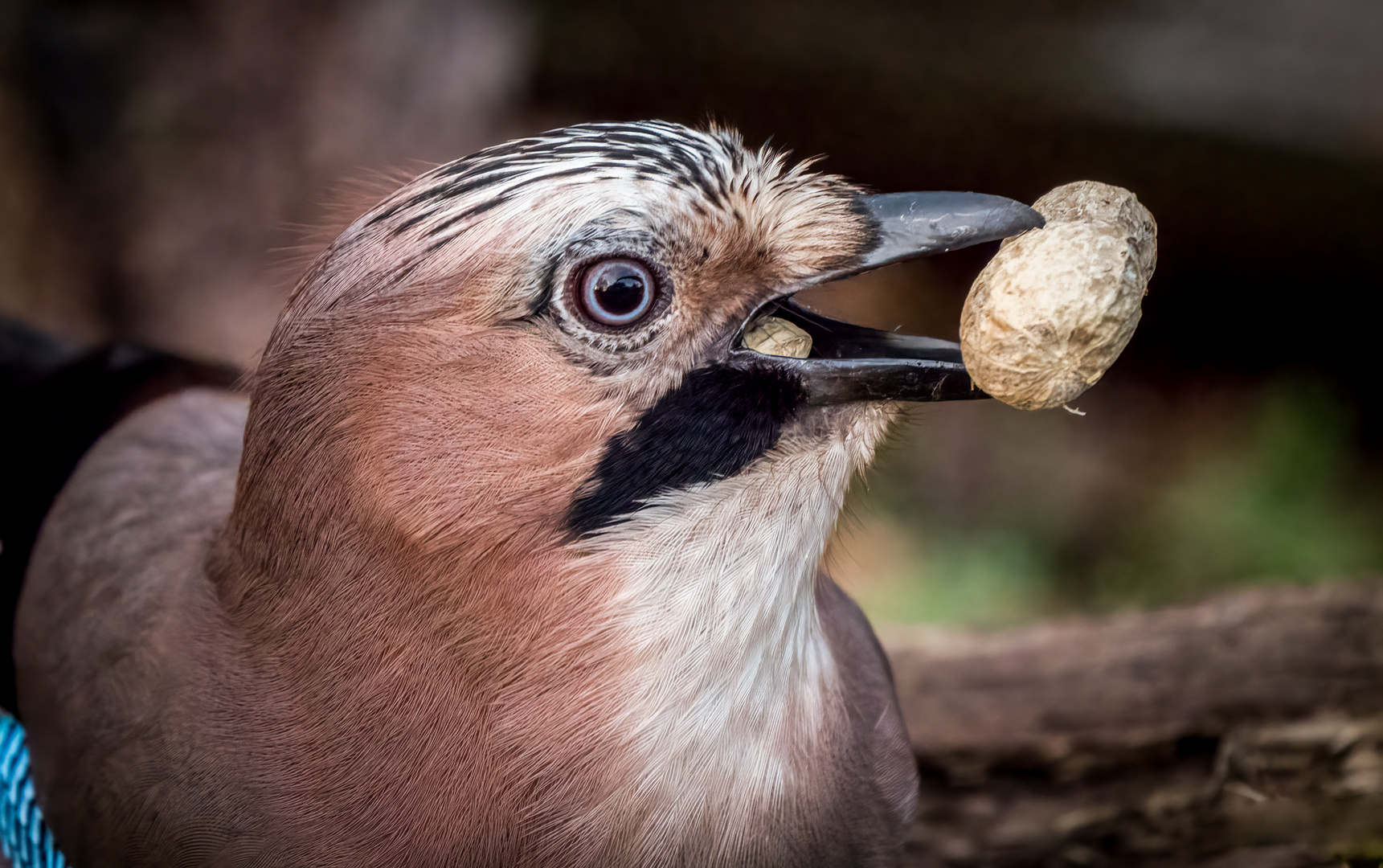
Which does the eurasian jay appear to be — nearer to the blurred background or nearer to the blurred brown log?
the blurred brown log

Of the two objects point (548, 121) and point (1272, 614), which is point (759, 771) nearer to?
point (1272, 614)

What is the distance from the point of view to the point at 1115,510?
534cm

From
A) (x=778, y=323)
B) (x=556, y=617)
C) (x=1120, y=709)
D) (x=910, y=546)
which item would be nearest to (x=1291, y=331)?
(x=910, y=546)

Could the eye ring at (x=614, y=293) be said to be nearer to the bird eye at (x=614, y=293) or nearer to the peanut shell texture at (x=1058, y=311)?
the bird eye at (x=614, y=293)

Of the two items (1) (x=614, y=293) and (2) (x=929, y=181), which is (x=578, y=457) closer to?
(1) (x=614, y=293)

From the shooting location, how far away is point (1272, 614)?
364cm

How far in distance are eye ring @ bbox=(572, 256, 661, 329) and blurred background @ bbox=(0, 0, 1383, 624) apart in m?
3.31

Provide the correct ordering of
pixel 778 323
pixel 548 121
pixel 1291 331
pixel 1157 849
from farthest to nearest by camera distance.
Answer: pixel 548 121, pixel 1291 331, pixel 1157 849, pixel 778 323

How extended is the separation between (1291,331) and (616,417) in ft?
14.8

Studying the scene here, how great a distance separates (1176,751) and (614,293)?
259 centimetres

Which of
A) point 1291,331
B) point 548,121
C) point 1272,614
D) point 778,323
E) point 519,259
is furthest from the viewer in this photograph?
point 548,121

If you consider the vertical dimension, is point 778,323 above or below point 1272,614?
above

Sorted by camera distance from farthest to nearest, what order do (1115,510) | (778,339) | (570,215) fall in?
(1115,510) → (778,339) → (570,215)

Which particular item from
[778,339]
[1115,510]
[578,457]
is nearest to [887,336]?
[778,339]
